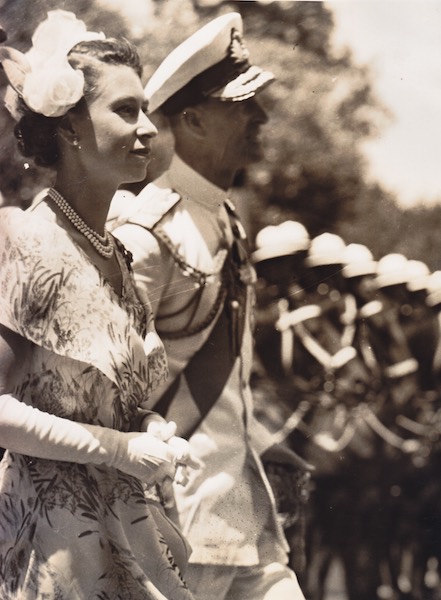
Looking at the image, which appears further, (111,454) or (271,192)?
(271,192)

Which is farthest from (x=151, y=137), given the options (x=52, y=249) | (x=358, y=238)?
(x=358, y=238)

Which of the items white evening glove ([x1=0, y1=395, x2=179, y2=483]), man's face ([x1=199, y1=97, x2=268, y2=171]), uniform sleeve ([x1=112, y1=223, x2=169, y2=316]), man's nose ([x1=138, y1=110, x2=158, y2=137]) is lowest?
white evening glove ([x1=0, y1=395, x2=179, y2=483])

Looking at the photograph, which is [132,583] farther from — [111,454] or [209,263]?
[209,263]

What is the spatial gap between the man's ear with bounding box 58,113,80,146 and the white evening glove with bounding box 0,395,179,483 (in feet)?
1.70

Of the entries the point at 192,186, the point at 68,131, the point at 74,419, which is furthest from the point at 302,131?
the point at 74,419

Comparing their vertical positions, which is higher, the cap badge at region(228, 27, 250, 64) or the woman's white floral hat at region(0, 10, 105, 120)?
the woman's white floral hat at region(0, 10, 105, 120)

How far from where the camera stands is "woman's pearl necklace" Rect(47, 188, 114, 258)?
205cm

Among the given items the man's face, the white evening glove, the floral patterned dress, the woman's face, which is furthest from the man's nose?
the white evening glove

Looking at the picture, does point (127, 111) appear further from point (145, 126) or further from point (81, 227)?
point (81, 227)

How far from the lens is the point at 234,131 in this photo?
6.98 feet

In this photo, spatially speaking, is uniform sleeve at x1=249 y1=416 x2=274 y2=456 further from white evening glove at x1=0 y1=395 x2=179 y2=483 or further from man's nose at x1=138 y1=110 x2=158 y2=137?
man's nose at x1=138 y1=110 x2=158 y2=137

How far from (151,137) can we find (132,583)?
0.88 metres

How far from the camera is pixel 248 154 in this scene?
212 cm

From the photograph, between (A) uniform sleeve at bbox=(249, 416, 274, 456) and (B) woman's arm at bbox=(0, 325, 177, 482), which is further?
(A) uniform sleeve at bbox=(249, 416, 274, 456)
